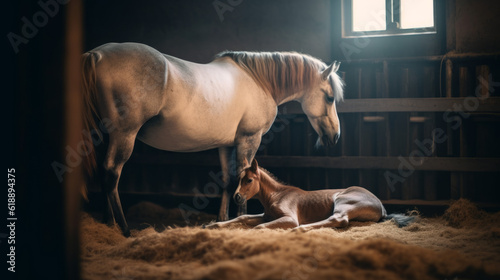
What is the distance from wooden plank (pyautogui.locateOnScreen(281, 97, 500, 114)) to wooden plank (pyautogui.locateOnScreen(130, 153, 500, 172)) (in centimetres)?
57

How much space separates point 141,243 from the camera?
2707mm

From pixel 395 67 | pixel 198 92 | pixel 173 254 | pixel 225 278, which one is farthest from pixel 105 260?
pixel 395 67

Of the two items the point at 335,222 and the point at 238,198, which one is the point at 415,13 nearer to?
the point at 335,222

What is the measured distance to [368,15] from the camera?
16.3 feet

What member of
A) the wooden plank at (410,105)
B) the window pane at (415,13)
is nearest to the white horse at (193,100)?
the wooden plank at (410,105)

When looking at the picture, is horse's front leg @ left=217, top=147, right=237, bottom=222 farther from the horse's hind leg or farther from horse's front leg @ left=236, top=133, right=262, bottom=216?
the horse's hind leg

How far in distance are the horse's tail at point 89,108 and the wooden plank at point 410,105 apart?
2.86 meters

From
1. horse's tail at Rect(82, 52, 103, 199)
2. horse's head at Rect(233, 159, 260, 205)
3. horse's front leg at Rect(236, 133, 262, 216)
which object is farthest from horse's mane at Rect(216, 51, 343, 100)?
horse's tail at Rect(82, 52, 103, 199)

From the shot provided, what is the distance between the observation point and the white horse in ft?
10.4

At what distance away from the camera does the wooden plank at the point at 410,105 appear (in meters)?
4.44

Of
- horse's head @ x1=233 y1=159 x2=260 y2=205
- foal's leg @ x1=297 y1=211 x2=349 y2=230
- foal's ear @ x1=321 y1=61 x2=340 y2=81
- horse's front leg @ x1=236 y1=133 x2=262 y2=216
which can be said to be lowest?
Answer: foal's leg @ x1=297 y1=211 x2=349 y2=230

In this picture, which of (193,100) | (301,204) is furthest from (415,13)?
(193,100)

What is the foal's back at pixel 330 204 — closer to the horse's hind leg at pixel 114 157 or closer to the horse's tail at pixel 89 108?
the horse's hind leg at pixel 114 157

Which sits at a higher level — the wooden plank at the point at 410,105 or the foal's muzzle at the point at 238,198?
the wooden plank at the point at 410,105
